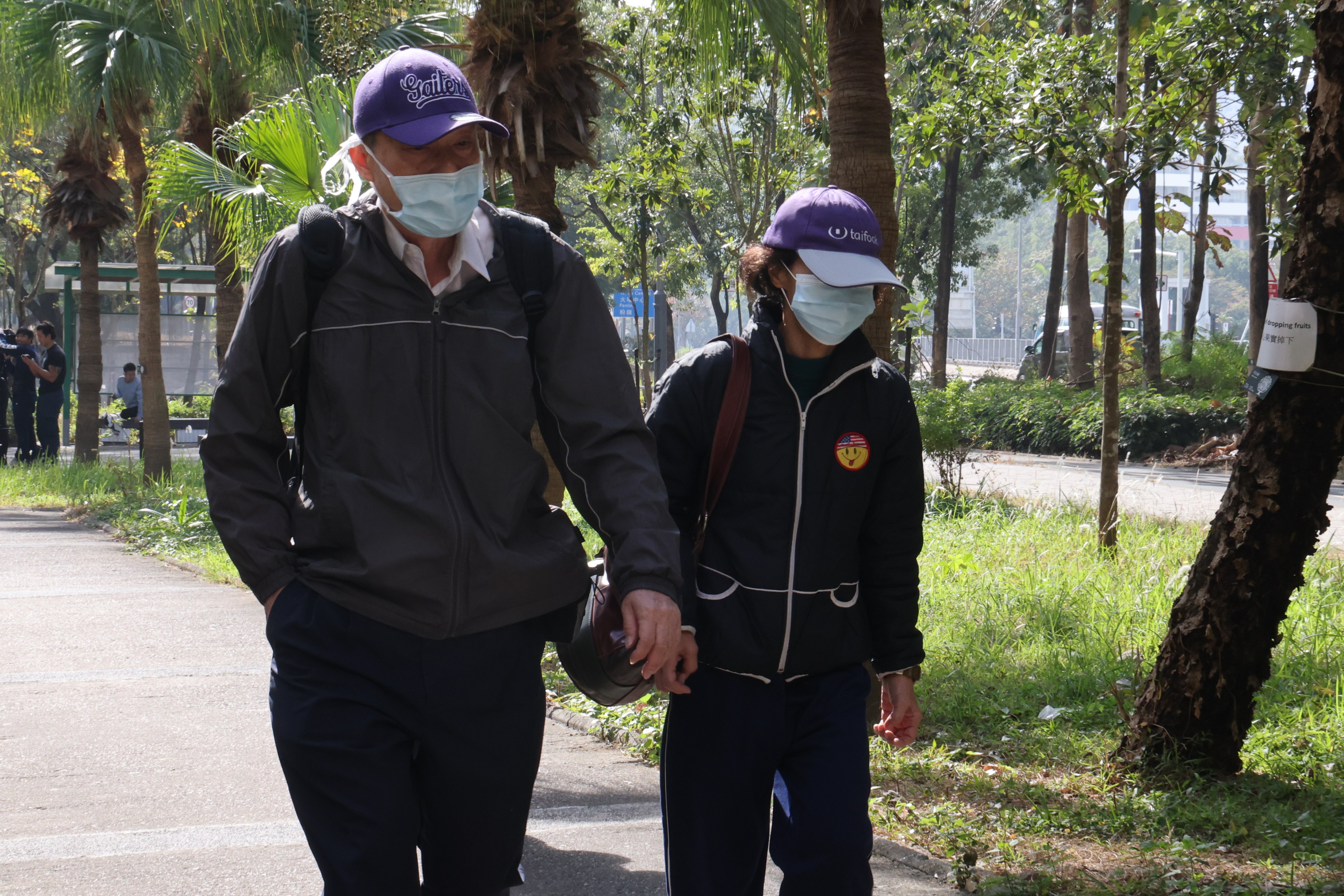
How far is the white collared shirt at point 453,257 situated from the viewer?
242cm

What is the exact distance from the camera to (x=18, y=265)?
31.7 meters

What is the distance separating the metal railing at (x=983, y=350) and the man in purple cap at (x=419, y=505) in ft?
229

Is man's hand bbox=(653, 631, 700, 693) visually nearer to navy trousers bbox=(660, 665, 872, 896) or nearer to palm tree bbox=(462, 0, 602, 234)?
navy trousers bbox=(660, 665, 872, 896)

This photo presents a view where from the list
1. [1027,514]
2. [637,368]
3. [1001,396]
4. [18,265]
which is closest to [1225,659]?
[1027,514]

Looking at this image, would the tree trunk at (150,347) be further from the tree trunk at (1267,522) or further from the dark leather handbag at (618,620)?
the dark leather handbag at (618,620)

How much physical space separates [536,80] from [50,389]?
13.3m

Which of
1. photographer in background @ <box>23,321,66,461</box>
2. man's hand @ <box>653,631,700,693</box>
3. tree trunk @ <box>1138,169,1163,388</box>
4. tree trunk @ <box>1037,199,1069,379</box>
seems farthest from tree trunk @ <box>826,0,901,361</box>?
tree trunk @ <box>1037,199,1069,379</box>

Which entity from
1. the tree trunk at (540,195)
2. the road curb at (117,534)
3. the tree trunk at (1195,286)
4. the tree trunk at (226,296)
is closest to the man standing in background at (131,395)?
the tree trunk at (226,296)

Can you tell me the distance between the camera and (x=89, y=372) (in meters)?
18.1

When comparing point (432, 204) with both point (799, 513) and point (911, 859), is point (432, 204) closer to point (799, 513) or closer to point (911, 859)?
point (799, 513)

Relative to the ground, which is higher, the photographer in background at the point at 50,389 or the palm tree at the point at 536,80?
the palm tree at the point at 536,80

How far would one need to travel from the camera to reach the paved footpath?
4.00 meters

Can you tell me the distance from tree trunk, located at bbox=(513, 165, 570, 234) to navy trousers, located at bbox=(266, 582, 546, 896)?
6.33 meters

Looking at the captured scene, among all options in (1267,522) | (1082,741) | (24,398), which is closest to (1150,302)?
(24,398)
